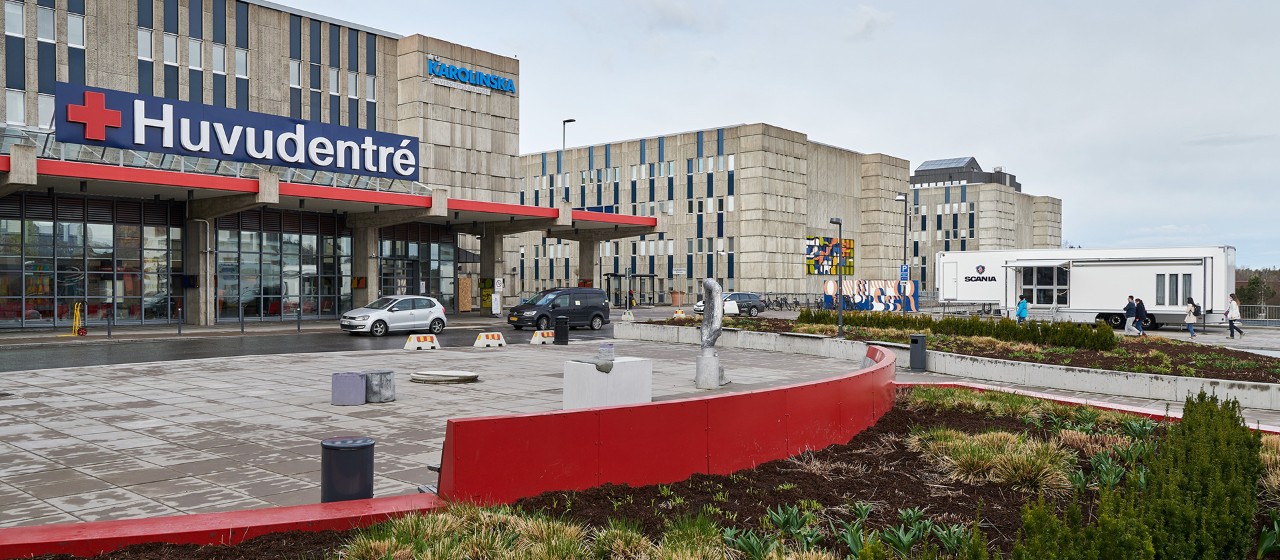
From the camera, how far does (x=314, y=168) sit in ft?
127

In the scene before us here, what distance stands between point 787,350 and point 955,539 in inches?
798

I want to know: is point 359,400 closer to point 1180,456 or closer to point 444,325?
point 1180,456

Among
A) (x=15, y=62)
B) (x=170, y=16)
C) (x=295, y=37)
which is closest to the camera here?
(x=15, y=62)

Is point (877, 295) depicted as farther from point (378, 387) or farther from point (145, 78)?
point (378, 387)

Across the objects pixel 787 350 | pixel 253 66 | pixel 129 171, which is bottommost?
pixel 787 350

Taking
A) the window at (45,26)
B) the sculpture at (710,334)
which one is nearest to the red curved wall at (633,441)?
the sculpture at (710,334)

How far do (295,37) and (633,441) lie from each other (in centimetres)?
4346

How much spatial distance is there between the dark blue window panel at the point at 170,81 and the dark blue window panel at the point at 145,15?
5.98 ft

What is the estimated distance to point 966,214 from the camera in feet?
363

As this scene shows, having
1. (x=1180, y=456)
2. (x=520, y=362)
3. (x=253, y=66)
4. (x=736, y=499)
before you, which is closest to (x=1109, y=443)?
(x=1180, y=456)

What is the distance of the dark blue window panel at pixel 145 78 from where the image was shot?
3966 cm

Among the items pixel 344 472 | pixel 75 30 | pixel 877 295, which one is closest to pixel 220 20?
pixel 75 30

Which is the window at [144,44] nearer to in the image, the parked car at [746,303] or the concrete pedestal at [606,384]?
the parked car at [746,303]

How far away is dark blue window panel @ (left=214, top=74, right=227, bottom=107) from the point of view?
139 ft
